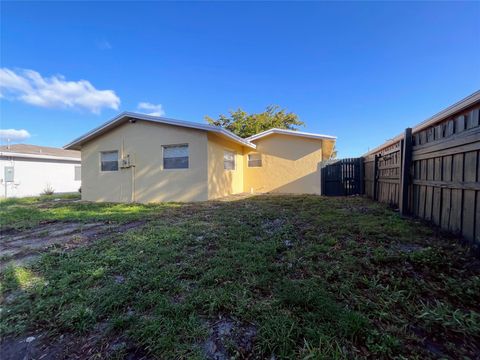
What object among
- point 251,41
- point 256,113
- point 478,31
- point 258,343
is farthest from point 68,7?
point 256,113

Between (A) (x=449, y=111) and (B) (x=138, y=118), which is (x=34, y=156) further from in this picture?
(A) (x=449, y=111)

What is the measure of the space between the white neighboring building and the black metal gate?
17.7m

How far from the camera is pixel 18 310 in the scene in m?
1.83

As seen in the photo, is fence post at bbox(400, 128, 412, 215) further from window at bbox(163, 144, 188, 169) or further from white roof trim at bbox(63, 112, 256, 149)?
window at bbox(163, 144, 188, 169)

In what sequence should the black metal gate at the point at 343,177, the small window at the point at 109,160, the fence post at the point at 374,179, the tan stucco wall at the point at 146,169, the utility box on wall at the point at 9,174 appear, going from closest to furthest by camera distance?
the fence post at the point at 374,179
the tan stucco wall at the point at 146,169
the black metal gate at the point at 343,177
the small window at the point at 109,160
the utility box on wall at the point at 9,174

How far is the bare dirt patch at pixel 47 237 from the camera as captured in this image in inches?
125

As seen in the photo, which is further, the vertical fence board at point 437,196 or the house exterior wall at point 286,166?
the house exterior wall at point 286,166

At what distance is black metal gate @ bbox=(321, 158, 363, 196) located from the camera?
894 centimetres

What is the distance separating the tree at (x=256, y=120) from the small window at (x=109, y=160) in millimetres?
14164

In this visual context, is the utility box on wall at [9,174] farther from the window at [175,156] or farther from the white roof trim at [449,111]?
the white roof trim at [449,111]

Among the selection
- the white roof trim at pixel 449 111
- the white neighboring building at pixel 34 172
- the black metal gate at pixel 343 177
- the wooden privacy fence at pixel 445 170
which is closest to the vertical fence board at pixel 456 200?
the wooden privacy fence at pixel 445 170

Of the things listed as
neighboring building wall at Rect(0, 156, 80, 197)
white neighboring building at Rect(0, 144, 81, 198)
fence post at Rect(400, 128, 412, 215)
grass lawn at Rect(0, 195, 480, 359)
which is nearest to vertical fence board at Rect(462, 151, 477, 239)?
grass lawn at Rect(0, 195, 480, 359)

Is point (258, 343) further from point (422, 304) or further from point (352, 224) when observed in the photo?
point (352, 224)

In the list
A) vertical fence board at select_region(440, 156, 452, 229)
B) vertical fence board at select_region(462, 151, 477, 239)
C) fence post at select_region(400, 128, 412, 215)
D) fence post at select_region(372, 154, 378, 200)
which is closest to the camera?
vertical fence board at select_region(462, 151, 477, 239)
